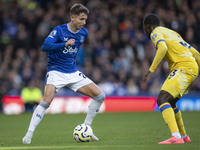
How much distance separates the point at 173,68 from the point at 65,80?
6.48ft

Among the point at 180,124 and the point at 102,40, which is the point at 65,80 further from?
the point at 102,40

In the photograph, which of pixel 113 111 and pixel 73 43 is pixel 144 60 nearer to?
pixel 113 111

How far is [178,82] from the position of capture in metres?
6.90

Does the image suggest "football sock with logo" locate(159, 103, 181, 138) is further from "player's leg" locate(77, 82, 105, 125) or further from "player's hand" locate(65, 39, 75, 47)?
"player's hand" locate(65, 39, 75, 47)

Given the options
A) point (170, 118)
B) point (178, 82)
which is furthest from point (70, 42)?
point (170, 118)

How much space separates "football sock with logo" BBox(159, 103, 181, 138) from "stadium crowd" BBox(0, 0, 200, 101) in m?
11.0

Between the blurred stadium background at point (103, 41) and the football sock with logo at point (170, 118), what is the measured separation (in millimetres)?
11021

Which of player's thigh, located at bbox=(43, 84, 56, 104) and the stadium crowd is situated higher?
player's thigh, located at bbox=(43, 84, 56, 104)

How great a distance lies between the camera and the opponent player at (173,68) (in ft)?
22.2

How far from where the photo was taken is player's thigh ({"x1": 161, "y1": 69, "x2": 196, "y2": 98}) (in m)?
6.88

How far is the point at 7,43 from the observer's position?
19422mm

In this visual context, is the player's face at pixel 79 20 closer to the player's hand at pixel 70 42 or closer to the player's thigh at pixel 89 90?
the player's hand at pixel 70 42

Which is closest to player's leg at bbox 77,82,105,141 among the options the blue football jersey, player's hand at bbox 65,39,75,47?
the blue football jersey

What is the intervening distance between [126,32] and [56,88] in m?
12.6
